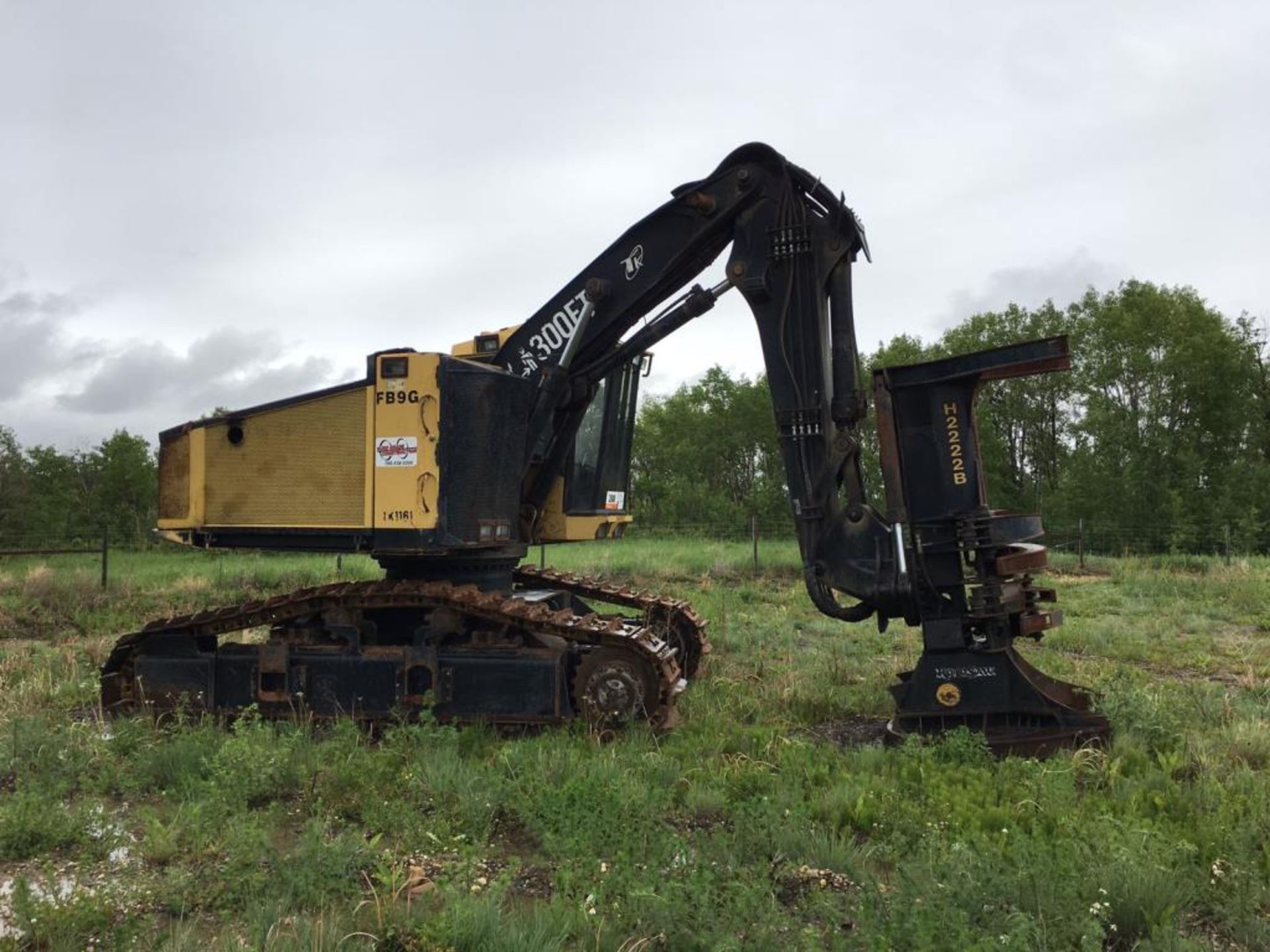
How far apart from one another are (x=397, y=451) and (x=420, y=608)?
1.33 metres

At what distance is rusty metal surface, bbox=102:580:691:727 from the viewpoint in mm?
6324

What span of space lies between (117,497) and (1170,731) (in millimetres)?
62184

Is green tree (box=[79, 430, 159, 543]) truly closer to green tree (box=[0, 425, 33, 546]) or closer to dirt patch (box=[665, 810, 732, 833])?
green tree (box=[0, 425, 33, 546])

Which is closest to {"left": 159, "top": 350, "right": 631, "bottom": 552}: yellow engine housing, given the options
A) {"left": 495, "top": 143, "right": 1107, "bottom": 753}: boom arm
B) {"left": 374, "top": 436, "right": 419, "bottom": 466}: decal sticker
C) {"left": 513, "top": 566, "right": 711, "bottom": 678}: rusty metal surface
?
{"left": 374, "top": 436, "right": 419, "bottom": 466}: decal sticker

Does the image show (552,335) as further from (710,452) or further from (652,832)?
(710,452)

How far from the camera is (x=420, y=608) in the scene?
23.4 feet

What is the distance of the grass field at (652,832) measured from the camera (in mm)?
3326

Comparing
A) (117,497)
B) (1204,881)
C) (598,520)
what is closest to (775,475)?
(117,497)

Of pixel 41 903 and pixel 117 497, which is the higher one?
pixel 117 497

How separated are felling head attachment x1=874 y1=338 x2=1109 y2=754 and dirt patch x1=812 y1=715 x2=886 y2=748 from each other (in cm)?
23

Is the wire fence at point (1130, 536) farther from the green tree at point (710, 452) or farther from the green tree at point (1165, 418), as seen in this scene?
the green tree at point (710, 452)

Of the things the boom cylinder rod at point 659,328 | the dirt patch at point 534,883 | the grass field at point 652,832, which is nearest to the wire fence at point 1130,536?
the boom cylinder rod at point 659,328

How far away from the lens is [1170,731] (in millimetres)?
5754

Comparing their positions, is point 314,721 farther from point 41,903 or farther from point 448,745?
point 41,903
